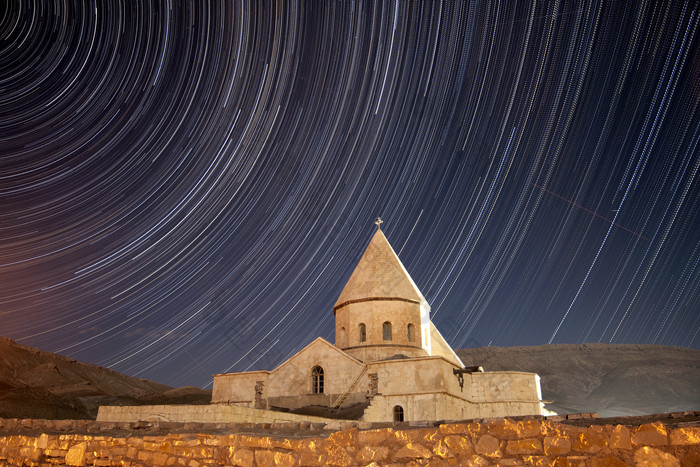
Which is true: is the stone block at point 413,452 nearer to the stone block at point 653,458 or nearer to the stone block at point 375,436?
the stone block at point 375,436

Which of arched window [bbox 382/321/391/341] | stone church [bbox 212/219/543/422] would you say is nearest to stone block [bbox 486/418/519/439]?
stone church [bbox 212/219/543/422]

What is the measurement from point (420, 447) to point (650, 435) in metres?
1.74

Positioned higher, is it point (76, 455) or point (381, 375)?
point (381, 375)

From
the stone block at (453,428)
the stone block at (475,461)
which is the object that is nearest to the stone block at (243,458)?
the stone block at (453,428)

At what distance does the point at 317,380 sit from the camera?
2317 centimetres

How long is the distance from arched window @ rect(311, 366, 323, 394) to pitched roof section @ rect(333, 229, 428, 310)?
182 inches

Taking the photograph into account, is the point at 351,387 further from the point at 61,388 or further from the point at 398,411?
the point at 61,388

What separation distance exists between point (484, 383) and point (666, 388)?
5943 cm

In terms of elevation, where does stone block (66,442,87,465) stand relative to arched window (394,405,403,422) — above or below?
below

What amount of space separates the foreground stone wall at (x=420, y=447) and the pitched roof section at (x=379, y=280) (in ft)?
67.9

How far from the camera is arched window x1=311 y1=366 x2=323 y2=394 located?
22.9 meters

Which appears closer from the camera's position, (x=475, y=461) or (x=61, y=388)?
(x=475, y=461)

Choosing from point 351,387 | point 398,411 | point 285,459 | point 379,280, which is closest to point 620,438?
point 285,459

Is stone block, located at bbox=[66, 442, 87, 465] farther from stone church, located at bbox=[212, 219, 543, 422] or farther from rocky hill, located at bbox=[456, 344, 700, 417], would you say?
rocky hill, located at bbox=[456, 344, 700, 417]
